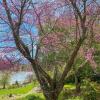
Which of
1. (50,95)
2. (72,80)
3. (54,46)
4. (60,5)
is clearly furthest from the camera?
(72,80)

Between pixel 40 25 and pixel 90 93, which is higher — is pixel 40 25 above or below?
above

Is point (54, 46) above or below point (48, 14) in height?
below

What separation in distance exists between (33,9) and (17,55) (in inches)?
42.6

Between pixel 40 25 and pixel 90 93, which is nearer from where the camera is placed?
pixel 40 25

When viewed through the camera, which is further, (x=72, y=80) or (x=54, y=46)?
(x=72, y=80)

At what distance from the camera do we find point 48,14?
882cm

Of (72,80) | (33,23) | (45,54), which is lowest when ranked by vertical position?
(72,80)

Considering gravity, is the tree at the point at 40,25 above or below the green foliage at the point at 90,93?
above

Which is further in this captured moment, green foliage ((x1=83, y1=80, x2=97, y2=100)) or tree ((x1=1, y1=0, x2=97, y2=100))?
green foliage ((x1=83, y1=80, x2=97, y2=100))

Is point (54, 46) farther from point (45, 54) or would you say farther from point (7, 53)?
point (7, 53)

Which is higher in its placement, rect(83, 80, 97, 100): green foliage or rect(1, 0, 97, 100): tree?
rect(1, 0, 97, 100): tree

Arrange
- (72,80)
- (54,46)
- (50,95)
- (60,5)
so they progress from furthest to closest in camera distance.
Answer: (72,80), (54,46), (60,5), (50,95)

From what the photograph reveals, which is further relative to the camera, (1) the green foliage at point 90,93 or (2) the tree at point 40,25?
(1) the green foliage at point 90,93

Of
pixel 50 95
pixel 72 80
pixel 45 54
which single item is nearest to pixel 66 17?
pixel 45 54
